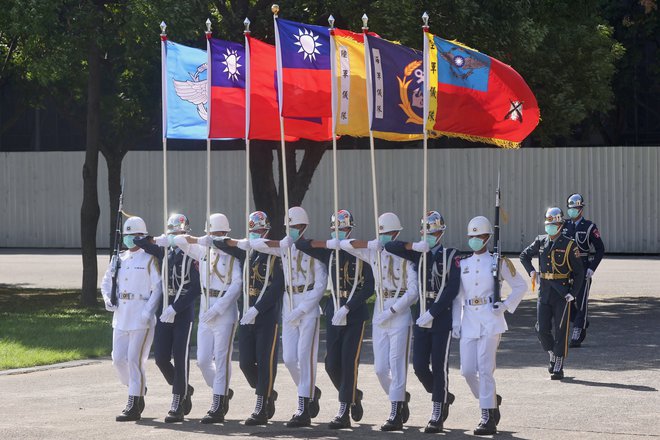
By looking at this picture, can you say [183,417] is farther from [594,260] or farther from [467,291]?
[594,260]

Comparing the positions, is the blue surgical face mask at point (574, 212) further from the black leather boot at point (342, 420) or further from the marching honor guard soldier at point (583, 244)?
the black leather boot at point (342, 420)

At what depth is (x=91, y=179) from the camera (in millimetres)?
24203

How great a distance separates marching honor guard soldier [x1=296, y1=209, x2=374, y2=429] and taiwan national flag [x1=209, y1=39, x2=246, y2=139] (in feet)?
7.32

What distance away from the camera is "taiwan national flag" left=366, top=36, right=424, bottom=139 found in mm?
12781

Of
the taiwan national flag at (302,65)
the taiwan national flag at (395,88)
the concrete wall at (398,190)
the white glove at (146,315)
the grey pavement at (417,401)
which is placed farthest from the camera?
the concrete wall at (398,190)

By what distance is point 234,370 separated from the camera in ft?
51.7

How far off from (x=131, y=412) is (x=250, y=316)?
1381 mm

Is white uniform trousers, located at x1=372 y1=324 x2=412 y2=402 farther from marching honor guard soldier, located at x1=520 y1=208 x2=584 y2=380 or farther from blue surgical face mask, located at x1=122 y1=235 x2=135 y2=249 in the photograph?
marching honor guard soldier, located at x1=520 y1=208 x2=584 y2=380

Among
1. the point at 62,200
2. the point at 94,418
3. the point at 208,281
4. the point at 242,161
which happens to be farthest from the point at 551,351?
the point at 62,200

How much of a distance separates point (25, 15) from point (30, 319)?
4875 mm

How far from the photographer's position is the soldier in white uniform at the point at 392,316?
38.6 feet

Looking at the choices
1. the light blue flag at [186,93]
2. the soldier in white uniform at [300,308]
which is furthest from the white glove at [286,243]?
the light blue flag at [186,93]

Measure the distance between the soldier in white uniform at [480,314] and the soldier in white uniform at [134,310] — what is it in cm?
291

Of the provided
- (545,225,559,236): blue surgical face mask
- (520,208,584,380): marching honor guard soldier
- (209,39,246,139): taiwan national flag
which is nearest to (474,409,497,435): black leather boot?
(520,208,584,380): marching honor guard soldier
